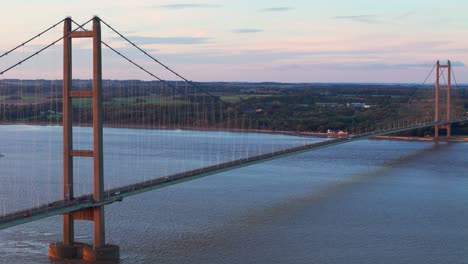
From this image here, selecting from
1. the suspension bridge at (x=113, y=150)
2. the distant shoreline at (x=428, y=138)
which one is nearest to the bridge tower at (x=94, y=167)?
the suspension bridge at (x=113, y=150)

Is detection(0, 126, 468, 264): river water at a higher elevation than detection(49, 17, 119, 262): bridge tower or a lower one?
lower

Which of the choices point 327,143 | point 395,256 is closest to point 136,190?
point 395,256

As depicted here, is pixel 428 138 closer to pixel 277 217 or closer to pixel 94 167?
pixel 277 217

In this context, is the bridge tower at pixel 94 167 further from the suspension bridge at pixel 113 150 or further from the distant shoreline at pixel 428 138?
the distant shoreline at pixel 428 138

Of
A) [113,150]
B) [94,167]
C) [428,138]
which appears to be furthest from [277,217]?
[428,138]

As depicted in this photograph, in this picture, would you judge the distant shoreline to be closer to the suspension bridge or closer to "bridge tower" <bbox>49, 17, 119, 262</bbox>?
the suspension bridge

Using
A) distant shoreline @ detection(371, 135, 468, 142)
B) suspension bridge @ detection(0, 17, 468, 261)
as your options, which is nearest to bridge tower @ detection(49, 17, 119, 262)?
suspension bridge @ detection(0, 17, 468, 261)

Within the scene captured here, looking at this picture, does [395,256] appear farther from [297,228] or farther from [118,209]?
[118,209]
